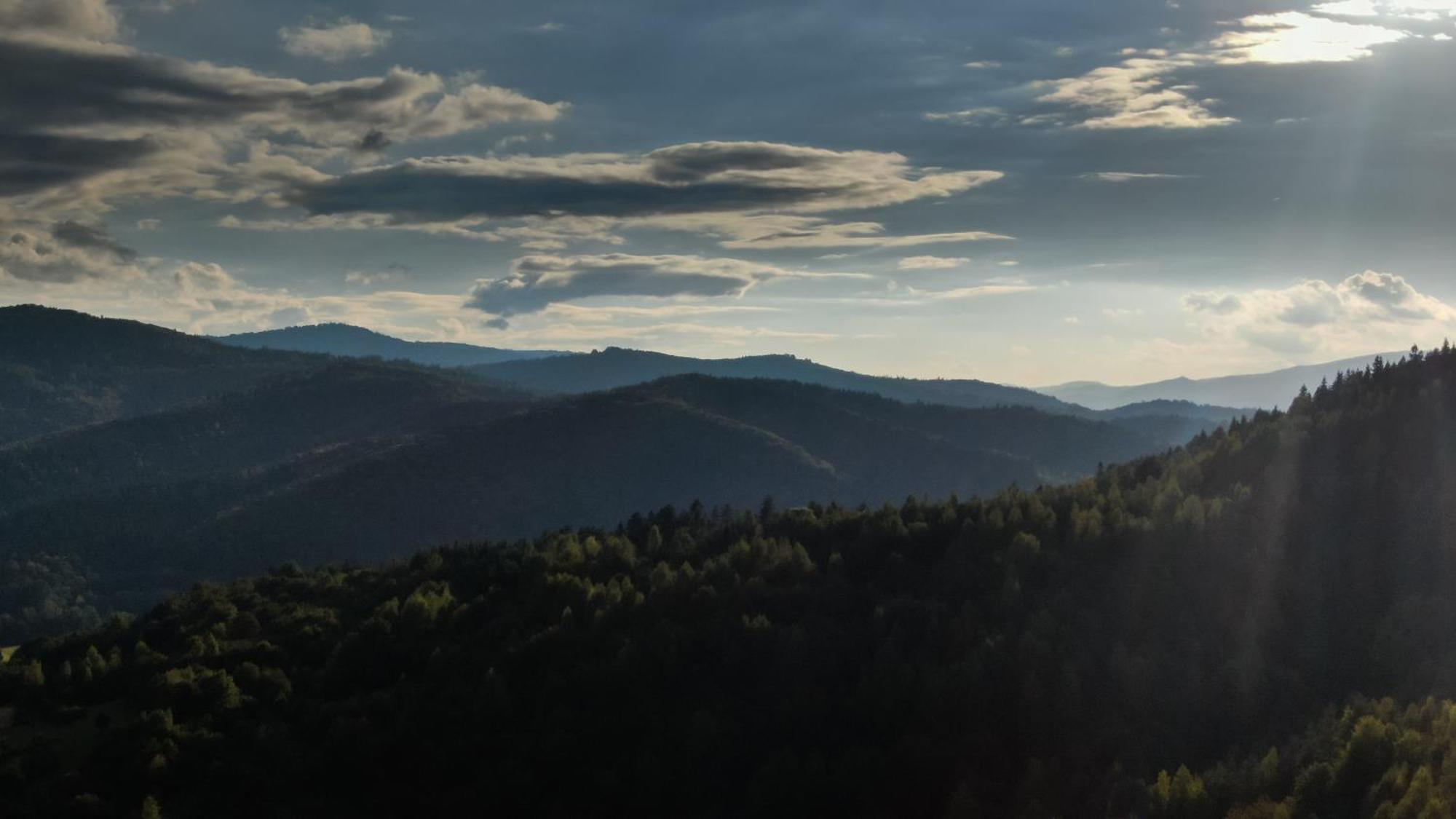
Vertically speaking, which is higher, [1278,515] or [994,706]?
[1278,515]

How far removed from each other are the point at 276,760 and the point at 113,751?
54.4 ft

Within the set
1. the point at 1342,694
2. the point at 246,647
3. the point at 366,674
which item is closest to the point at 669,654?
the point at 366,674

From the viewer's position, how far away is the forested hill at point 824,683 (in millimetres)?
114312

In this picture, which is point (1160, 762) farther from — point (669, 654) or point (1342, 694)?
point (669, 654)

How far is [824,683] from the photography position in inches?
5561

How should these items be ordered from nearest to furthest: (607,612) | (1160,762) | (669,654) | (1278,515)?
1. (1160,762)
2. (669,654)
3. (607,612)
4. (1278,515)

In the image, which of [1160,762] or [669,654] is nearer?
[1160,762]

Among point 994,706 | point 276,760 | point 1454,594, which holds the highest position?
point 1454,594

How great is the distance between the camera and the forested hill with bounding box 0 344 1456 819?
114m

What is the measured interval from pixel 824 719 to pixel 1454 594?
A: 91.4 meters

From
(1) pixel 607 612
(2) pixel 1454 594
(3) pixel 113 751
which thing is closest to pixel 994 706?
(1) pixel 607 612

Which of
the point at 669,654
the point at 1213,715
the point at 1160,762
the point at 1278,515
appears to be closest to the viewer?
the point at 1160,762

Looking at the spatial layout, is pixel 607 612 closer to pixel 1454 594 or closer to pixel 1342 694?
pixel 1342 694

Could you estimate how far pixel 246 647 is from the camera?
150m
